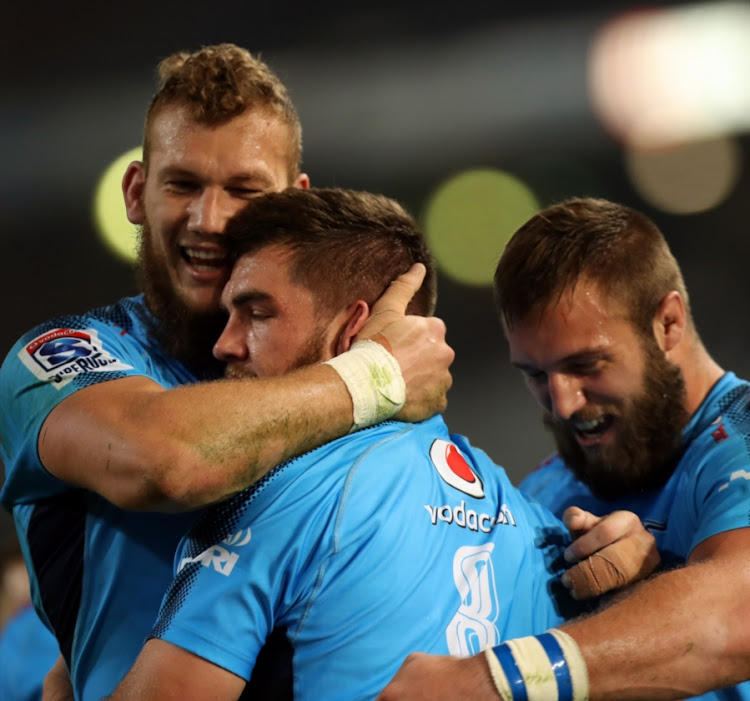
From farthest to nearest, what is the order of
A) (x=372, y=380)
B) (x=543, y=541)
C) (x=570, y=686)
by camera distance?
(x=543, y=541) → (x=372, y=380) → (x=570, y=686)

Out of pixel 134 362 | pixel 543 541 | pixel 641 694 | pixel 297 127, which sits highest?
pixel 297 127

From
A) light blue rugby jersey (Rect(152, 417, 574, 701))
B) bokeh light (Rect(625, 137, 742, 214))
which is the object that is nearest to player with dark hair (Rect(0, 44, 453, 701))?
light blue rugby jersey (Rect(152, 417, 574, 701))

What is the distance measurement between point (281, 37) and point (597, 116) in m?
2.28

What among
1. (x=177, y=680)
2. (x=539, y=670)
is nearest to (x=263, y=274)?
(x=177, y=680)

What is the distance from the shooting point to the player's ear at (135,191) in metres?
2.86

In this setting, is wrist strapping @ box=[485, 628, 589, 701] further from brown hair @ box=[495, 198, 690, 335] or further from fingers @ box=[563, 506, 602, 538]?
brown hair @ box=[495, 198, 690, 335]

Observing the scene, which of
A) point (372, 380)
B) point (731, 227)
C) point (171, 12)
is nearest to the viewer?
point (372, 380)

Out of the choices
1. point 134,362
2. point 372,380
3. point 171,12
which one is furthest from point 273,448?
point 171,12

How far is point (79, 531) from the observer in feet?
7.46

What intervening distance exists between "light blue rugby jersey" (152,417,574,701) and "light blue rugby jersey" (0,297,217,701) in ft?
0.91

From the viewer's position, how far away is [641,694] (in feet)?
6.26

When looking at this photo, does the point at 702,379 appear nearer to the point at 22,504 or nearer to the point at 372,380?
the point at 372,380

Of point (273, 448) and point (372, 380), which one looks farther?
point (372, 380)

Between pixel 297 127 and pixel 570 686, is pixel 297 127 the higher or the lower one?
the higher one
